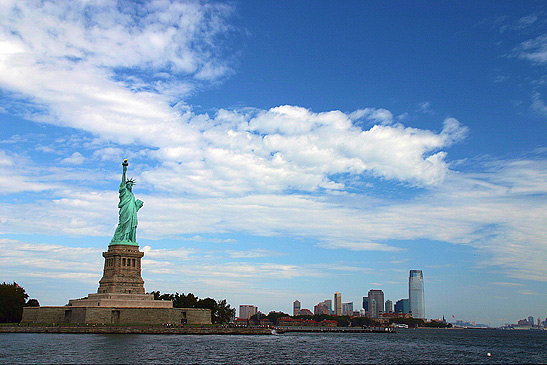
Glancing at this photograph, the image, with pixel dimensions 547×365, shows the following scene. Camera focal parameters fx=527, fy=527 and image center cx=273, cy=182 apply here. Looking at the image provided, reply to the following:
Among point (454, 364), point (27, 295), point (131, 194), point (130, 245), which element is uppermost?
point (131, 194)

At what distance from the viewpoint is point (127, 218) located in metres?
Answer: 110

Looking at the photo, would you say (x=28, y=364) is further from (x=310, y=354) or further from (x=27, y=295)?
(x=27, y=295)

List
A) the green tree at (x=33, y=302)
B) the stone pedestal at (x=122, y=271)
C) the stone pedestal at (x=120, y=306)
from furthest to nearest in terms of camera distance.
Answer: the green tree at (x=33, y=302), the stone pedestal at (x=122, y=271), the stone pedestal at (x=120, y=306)

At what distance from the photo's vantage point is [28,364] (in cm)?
4919

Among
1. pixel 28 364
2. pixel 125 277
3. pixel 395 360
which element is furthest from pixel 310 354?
pixel 125 277

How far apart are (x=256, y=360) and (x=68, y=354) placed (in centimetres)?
2081

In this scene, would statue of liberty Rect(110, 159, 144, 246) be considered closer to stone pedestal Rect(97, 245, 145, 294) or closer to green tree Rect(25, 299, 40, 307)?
stone pedestal Rect(97, 245, 145, 294)

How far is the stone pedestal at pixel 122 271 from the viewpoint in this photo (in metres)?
103

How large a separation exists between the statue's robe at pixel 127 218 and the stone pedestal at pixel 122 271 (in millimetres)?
2257

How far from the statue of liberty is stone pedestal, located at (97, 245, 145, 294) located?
75.2 inches

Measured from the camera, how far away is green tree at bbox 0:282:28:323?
4198 inches

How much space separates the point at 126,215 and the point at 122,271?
12085mm

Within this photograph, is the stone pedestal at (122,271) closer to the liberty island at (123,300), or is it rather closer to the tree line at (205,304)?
the liberty island at (123,300)

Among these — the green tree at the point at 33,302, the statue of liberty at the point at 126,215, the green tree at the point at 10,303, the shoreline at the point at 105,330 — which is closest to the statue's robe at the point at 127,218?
the statue of liberty at the point at 126,215
